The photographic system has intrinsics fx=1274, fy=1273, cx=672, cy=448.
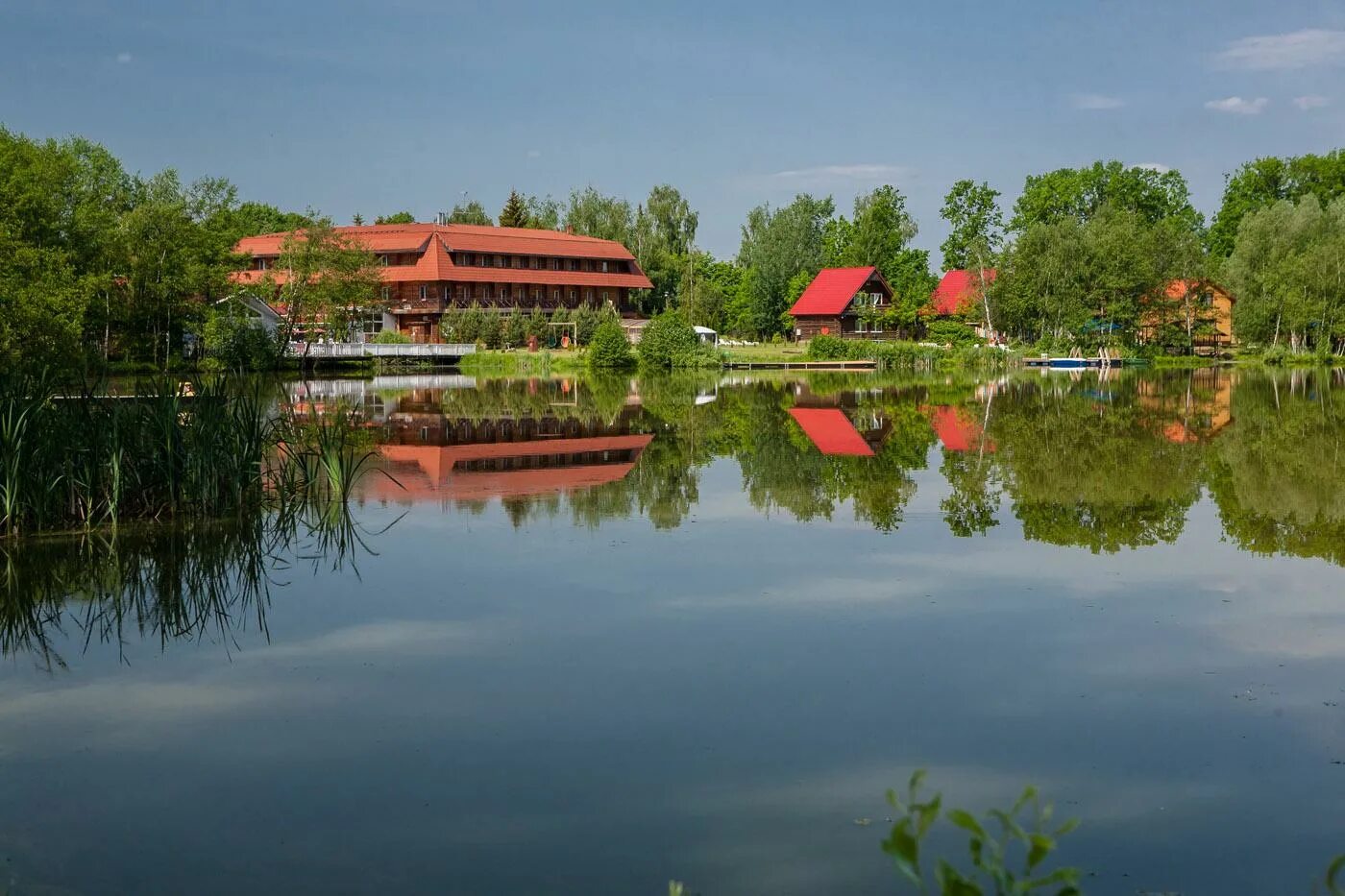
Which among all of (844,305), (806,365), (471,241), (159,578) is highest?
(471,241)

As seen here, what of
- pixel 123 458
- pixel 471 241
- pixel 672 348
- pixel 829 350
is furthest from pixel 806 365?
pixel 123 458

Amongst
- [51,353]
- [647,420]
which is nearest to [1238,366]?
[647,420]

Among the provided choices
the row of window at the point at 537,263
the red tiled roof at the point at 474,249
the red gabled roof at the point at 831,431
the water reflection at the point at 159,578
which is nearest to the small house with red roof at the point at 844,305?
the red tiled roof at the point at 474,249

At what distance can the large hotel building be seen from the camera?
7681 centimetres

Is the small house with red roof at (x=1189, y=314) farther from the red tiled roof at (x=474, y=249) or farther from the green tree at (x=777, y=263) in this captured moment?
Answer: the red tiled roof at (x=474, y=249)

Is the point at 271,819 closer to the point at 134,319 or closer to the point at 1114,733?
the point at 1114,733

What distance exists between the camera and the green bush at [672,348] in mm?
56969

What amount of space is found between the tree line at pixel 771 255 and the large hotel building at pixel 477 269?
4.15 m

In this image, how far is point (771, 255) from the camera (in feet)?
281

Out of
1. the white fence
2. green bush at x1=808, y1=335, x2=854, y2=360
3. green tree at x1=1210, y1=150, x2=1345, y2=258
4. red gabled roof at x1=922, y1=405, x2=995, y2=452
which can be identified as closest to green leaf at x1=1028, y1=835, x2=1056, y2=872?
red gabled roof at x1=922, y1=405, x2=995, y2=452

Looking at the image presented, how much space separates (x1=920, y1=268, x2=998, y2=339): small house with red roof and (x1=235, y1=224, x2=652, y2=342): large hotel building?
64.6ft

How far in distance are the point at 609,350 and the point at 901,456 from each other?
35.5m

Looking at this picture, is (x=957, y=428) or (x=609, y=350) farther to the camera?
(x=609, y=350)

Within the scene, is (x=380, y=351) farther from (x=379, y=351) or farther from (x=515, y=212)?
(x=515, y=212)
